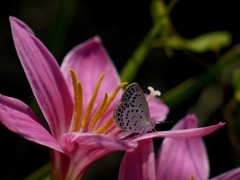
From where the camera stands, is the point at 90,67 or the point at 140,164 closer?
the point at 140,164

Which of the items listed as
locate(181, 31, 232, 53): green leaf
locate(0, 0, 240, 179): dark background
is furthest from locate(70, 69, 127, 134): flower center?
locate(0, 0, 240, 179): dark background

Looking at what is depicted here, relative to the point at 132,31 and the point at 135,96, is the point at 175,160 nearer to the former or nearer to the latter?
the point at 135,96

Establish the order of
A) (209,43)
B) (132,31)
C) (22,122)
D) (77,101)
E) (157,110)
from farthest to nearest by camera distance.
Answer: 1. (132,31)
2. (209,43)
3. (157,110)
4. (77,101)
5. (22,122)

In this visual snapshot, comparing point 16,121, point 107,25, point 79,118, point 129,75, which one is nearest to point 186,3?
point 107,25

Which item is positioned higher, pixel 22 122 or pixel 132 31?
pixel 22 122

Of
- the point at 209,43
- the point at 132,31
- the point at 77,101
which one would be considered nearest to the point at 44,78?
the point at 77,101

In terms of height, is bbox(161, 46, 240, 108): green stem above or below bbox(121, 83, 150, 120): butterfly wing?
below

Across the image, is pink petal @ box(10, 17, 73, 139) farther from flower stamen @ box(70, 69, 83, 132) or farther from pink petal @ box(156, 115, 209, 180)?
pink petal @ box(156, 115, 209, 180)
